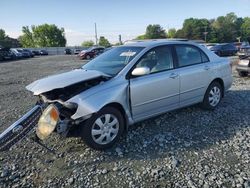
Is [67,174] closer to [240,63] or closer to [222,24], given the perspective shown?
[240,63]

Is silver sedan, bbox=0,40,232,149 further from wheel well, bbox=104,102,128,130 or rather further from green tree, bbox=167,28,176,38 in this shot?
green tree, bbox=167,28,176,38

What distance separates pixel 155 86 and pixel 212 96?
188cm

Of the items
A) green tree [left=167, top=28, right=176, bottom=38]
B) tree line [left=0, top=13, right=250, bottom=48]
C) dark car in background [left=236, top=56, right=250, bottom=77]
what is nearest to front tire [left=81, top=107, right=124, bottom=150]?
dark car in background [left=236, top=56, right=250, bottom=77]

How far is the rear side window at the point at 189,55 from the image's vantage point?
529cm

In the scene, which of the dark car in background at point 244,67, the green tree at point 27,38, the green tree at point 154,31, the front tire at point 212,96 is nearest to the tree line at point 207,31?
the green tree at point 154,31

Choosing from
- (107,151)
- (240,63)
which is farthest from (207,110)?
(240,63)

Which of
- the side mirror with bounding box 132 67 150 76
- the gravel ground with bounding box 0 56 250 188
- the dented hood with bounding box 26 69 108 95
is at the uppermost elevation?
the side mirror with bounding box 132 67 150 76

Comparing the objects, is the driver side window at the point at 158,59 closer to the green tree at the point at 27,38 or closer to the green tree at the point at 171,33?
the green tree at the point at 171,33

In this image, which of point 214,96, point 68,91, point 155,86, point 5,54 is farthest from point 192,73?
point 5,54

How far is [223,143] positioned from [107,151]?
191 centimetres

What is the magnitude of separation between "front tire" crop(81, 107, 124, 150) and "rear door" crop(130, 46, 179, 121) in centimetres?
40

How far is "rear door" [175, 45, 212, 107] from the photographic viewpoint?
5.24m

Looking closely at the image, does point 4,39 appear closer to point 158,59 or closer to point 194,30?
point 194,30

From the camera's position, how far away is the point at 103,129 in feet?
13.4
